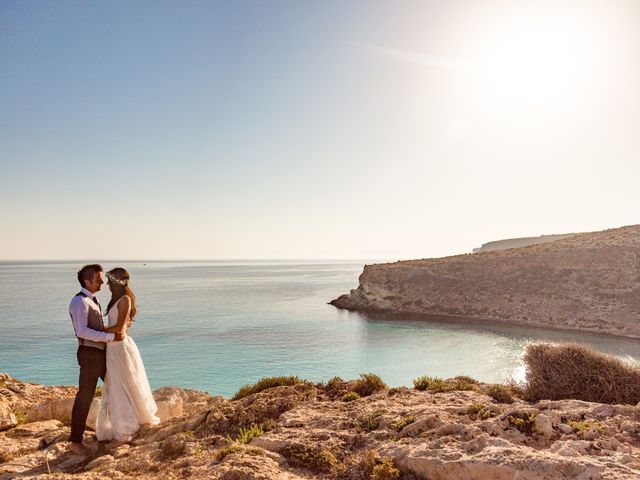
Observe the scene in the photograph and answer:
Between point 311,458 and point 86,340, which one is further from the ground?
point 86,340

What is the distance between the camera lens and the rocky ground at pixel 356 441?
489 centimetres

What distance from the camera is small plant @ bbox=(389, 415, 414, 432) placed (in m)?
6.63

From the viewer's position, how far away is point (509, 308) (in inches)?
2302

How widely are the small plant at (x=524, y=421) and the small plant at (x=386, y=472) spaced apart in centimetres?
197

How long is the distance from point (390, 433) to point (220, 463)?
9.10 ft

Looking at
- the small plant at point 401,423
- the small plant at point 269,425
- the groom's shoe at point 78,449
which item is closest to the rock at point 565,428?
the small plant at point 401,423

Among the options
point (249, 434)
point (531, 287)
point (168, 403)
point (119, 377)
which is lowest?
point (531, 287)

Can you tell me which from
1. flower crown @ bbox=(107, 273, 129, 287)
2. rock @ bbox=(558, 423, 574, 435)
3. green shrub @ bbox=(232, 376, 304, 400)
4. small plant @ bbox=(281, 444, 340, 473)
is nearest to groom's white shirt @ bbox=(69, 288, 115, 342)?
flower crown @ bbox=(107, 273, 129, 287)

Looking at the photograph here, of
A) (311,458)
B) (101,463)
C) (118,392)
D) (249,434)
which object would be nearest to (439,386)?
(311,458)

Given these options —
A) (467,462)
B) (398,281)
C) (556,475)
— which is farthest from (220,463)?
(398,281)

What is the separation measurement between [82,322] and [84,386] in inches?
48.6

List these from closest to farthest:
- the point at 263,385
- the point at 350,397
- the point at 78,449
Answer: the point at 78,449
the point at 350,397
the point at 263,385

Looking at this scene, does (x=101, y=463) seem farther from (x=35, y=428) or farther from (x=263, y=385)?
(x=263, y=385)

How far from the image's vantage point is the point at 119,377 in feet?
23.8
